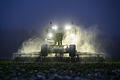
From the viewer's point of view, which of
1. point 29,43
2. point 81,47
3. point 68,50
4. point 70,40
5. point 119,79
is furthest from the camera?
point 29,43

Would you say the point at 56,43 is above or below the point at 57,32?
below

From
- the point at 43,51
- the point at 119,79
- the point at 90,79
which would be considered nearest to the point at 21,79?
the point at 90,79

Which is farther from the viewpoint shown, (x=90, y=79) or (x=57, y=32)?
(x=57, y=32)

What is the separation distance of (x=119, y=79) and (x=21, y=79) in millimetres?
3556

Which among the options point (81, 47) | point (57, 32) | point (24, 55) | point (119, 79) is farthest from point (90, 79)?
point (81, 47)

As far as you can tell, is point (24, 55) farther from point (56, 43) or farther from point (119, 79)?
point (119, 79)

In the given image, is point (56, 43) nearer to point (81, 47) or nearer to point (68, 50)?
point (68, 50)

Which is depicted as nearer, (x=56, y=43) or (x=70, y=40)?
(x=56, y=43)

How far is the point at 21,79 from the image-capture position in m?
4.84

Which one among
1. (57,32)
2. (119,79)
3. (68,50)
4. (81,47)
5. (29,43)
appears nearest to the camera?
(119,79)

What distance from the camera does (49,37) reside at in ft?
77.8

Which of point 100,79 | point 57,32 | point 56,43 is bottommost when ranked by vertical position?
point 100,79

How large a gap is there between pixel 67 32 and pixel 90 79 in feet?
62.3

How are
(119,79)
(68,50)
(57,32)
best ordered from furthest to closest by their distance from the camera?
(57,32) → (68,50) → (119,79)
